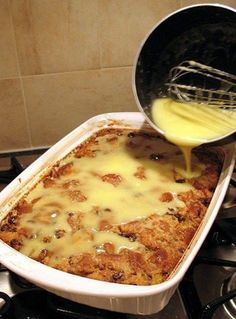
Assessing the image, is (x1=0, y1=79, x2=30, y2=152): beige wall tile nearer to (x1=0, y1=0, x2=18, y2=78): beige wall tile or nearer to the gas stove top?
(x1=0, y1=0, x2=18, y2=78): beige wall tile

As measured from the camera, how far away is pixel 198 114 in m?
0.89

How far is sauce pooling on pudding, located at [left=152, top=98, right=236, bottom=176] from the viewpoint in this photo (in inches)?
33.0

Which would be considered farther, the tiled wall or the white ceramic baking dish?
the tiled wall

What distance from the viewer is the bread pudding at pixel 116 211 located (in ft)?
2.21

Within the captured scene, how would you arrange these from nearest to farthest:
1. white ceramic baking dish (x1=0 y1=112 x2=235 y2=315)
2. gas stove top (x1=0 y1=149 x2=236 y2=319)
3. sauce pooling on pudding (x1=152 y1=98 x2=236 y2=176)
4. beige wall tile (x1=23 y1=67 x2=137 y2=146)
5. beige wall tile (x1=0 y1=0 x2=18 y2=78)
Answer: white ceramic baking dish (x1=0 y1=112 x2=235 y2=315)
gas stove top (x1=0 y1=149 x2=236 y2=319)
sauce pooling on pudding (x1=152 y1=98 x2=236 y2=176)
beige wall tile (x1=0 y1=0 x2=18 y2=78)
beige wall tile (x1=23 y1=67 x2=137 y2=146)

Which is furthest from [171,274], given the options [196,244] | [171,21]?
[171,21]

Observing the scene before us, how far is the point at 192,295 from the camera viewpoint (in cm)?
71

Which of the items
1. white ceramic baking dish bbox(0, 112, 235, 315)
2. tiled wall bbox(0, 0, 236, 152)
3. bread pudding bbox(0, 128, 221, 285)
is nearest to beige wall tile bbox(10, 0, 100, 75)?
tiled wall bbox(0, 0, 236, 152)

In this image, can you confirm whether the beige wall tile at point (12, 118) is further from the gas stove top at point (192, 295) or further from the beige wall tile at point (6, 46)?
the gas stove top at point (192, 295)

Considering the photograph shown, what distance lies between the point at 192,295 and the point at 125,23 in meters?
0.65

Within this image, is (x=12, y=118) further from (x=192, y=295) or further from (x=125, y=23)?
(x=192, y=295)

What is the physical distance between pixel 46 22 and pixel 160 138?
0.39m

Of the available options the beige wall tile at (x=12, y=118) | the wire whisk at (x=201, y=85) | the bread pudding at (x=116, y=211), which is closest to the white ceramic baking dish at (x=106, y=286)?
the bread pudding at (x=116, y=211)

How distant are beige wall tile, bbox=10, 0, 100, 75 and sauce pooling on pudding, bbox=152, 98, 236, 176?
26 centimetres
